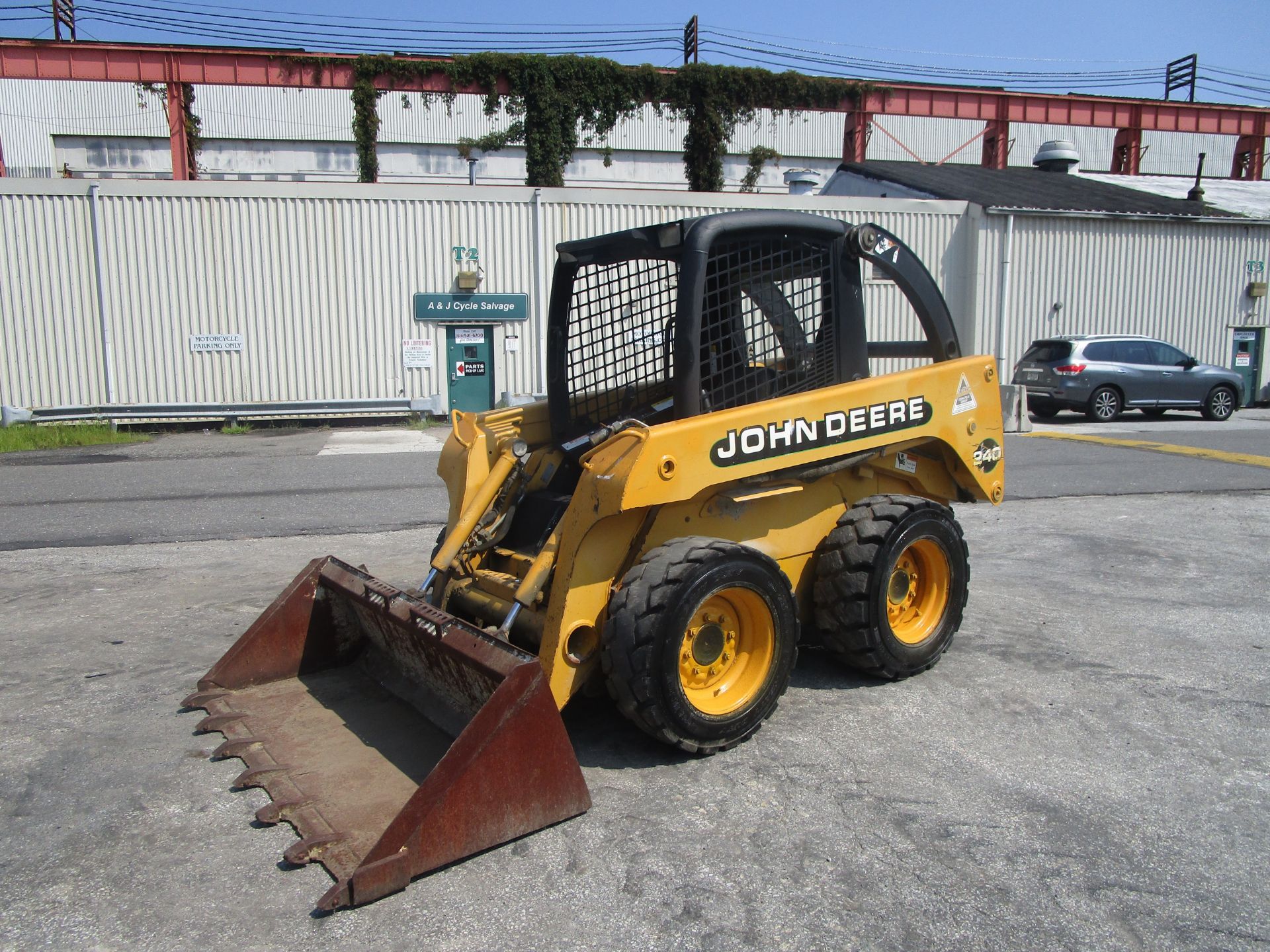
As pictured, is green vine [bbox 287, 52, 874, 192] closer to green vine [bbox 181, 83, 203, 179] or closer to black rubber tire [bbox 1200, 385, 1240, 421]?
green vine [bbox 181, 83, 203, 179]

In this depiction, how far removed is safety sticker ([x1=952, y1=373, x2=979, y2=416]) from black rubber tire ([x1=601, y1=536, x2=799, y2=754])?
5.40ft

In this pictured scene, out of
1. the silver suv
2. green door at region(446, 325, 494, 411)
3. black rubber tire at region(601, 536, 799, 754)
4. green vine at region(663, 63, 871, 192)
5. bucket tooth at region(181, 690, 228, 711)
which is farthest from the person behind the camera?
green vine at region(663, 63, 871, 192)

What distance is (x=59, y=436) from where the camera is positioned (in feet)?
54.1

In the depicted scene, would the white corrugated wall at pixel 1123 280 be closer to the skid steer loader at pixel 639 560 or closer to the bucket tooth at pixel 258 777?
the skid steer loader at pixel 639 560

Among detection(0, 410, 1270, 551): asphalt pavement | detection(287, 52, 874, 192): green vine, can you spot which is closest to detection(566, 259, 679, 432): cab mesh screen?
detection(0, 410, 1270, 551): asphalt pavement

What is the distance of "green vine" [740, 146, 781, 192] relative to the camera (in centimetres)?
4245

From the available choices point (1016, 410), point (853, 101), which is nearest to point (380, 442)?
point (1016, 410)

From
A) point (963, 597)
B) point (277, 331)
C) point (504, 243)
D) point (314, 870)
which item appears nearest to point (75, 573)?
point (314, 870)

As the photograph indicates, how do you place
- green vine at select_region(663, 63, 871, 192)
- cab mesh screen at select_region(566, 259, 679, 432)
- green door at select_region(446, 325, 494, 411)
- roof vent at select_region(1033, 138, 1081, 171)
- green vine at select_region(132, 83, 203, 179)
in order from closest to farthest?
cab mesh screen at select_region(566, 259, 679, 432) < green door at select_region(446, 325, 494, 411) < green vine at select_region(132, 83, 203, 179) < green vine at select_region(663, 63, 871, 192) < roof vent at select_region(1033, 138, 1081, 171)

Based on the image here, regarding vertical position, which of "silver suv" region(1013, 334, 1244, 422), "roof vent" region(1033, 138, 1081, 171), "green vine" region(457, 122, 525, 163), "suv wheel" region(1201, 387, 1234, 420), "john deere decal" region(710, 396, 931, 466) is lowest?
"suv wheel" region(1201, 387, 1234, 420)

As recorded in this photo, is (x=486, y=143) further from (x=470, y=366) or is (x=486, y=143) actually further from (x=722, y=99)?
(x=470, y=366)

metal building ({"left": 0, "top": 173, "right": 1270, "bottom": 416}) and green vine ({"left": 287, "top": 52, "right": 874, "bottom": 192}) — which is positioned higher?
green vine ({"left": 287, "top": 52, "right": 874, "bottom": 192})

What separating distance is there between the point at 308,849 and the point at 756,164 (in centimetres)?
4293

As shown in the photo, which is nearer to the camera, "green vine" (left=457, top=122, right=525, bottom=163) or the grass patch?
the grass patch
